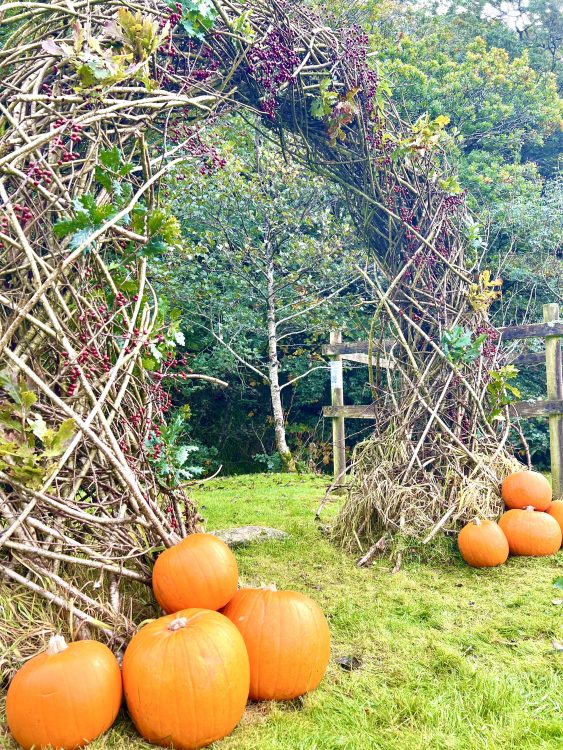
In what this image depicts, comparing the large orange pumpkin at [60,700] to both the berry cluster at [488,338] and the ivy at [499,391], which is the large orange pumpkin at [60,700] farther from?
the berry cluster at [488,338]

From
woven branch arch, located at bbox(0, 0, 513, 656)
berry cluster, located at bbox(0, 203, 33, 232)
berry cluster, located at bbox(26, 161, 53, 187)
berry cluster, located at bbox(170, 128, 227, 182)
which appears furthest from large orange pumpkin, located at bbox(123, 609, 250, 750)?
berry cluster, located at bbox(170, 128, 227, 182)

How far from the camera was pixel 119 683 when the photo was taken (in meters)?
1.57

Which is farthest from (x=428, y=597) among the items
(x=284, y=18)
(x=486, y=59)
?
(x=486, y=59)

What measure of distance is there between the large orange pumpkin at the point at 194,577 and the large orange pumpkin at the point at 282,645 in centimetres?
11

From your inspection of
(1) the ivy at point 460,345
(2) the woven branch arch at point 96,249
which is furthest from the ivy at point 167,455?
(1) the ivy at point 460,345

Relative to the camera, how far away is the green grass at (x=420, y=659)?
1.54 metres

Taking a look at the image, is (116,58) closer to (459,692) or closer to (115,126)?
(115,126)

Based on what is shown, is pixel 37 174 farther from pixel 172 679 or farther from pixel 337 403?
pixel 337 403

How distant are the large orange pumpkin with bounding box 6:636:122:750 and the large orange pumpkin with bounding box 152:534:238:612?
34 centimetres

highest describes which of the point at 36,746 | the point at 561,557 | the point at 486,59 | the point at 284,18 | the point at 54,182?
the point at 486,59

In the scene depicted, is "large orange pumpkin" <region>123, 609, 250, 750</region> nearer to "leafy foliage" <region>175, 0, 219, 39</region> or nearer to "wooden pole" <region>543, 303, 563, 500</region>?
"leafy foliage" <region>175, 0, 219, 39</region>

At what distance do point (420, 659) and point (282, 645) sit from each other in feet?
2.10

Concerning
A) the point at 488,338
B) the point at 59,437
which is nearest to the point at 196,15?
the point at 59,437

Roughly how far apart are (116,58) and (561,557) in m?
3.36
